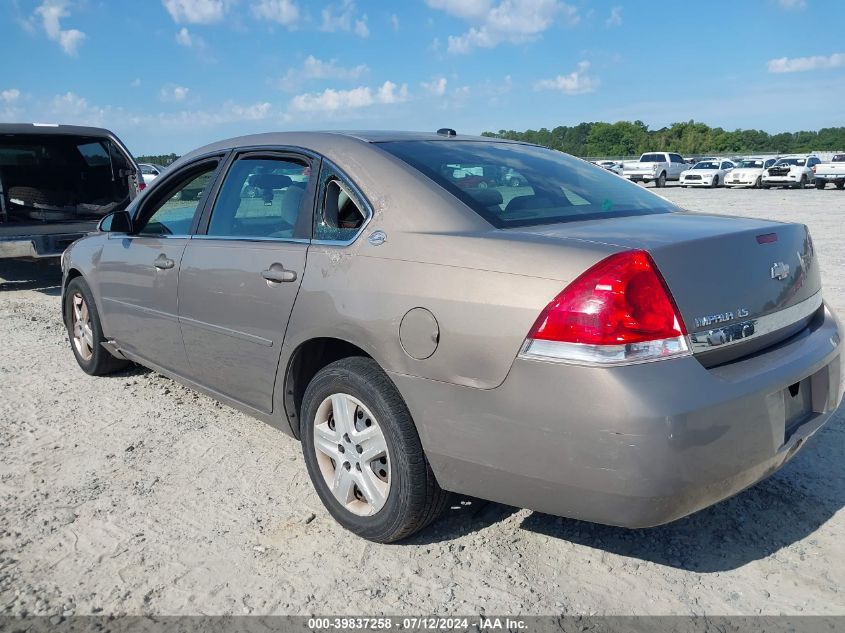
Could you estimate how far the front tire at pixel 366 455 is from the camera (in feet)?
8.64

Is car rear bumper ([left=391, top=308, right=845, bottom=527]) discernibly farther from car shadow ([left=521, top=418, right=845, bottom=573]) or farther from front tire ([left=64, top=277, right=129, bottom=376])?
front tire ([left=64, top=277, right=129, bottom=376])

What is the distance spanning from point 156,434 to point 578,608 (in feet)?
8.57

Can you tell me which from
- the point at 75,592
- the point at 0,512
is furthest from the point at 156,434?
the point at 75,592

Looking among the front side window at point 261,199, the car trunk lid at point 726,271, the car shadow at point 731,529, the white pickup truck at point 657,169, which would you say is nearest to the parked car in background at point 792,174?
the white pickup truck at point 657,169

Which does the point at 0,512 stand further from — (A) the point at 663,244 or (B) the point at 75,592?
(A) the point at 663,244

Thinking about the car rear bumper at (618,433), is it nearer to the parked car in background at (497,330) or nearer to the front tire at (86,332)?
the parked car in background at (497,330)

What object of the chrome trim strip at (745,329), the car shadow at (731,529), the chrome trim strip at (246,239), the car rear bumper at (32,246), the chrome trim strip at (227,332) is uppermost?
the chrome trim strip at (246,239)

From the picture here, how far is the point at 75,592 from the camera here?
2580 millimetres

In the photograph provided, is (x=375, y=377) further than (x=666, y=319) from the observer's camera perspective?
Yes

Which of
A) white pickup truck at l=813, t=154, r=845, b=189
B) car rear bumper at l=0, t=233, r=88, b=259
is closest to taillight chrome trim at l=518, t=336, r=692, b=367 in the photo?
car rear bumper at l=0, t=233, r=88, b=259

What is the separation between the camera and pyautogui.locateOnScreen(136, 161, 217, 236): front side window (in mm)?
3936

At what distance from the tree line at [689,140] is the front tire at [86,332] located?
236 feet

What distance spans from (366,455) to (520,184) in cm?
133

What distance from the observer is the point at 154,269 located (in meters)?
4.02
